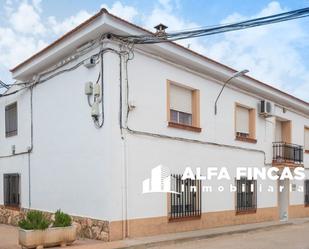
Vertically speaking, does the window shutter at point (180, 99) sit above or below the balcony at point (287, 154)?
above

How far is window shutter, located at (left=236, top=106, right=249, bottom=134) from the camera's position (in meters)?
15.6

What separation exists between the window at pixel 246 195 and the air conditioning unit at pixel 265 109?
2616mm

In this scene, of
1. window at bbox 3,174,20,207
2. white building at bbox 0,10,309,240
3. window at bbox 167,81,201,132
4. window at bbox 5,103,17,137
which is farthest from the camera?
window at bbox 5,103,17,137

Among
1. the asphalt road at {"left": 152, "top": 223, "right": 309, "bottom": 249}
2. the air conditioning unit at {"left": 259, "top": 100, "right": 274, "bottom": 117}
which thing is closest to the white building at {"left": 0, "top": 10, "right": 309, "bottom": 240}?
the air conditioning unit at {"left": 259, "top": 100, "right": 274, "bottom": 117}

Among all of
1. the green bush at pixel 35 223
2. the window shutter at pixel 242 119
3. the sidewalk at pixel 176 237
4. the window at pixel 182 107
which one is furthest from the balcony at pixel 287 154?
the green bush at pixel 35 223

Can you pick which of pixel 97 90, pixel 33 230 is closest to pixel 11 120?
pixel 97 90

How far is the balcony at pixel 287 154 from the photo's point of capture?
17.3 metres

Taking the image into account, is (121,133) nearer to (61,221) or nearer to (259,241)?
(61,221)

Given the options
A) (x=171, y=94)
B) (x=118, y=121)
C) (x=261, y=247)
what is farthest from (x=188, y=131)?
(x=261, y=247)

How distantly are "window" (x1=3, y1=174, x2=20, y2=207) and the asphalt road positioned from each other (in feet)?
21.0

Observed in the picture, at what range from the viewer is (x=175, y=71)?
12.5 m

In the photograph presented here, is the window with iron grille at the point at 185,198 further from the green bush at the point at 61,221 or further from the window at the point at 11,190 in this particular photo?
the window at the point at 11,190

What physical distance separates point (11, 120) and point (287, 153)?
36.4ft

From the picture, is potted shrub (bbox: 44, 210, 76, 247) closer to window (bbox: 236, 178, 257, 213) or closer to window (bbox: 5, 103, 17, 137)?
window (bbox: 5, 103, 17, 137)
